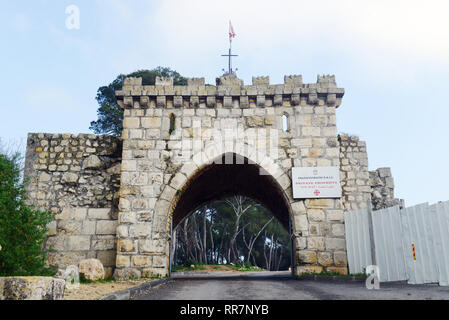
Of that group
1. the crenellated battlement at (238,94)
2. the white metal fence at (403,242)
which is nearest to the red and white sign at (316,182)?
the white metal fence at (403,242)

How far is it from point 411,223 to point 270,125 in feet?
12.3

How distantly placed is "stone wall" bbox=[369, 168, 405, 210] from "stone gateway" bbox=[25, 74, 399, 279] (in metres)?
0.53

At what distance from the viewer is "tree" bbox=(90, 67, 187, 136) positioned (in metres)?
21.3

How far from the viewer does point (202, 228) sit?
27.7 metres

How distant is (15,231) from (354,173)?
24.1 ft

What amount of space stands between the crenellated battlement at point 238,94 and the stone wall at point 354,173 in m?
1.24

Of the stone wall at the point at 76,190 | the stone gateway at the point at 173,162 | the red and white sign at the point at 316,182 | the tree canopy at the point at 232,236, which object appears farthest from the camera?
the tree canopy at the point at 232,236

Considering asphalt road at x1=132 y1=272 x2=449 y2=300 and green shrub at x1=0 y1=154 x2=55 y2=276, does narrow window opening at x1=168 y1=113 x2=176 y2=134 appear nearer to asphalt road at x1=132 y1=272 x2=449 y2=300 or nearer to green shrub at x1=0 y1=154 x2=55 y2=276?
green shrub at x1=0 y1=154 x2=55 y2=276

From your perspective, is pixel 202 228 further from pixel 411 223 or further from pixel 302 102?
pixel 411 223

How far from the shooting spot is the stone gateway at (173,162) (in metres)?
8.54

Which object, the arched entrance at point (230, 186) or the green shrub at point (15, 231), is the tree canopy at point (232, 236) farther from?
the green shrub at point (15, 231)

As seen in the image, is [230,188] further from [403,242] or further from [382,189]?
[403,242]

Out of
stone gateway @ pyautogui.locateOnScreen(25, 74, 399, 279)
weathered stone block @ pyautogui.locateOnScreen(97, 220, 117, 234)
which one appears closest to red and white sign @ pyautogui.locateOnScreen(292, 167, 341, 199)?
stone gateway @ pyautogui.locateOnScreen(25, 74, 399, 279)

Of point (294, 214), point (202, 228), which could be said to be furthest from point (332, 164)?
point (202, 228)
